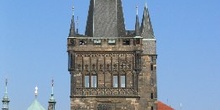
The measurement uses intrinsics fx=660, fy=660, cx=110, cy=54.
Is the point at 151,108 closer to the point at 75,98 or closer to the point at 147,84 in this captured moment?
the point at 147,84

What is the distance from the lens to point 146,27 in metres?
62.2

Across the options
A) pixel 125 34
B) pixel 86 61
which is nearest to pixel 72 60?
pixel 86 61

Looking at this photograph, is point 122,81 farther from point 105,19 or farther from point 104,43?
point 105,19

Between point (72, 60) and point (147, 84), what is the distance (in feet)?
25.7

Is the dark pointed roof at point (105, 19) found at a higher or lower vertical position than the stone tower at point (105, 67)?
higher

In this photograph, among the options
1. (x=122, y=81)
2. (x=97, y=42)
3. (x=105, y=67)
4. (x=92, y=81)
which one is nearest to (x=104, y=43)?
(x=97, y=42)

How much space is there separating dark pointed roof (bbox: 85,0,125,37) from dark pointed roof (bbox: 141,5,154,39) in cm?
347

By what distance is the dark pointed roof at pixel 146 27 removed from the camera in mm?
61875

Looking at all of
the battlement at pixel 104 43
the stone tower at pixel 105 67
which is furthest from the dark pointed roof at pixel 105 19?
the battlement at pixel 104 43

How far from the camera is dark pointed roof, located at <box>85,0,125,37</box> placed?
2286 inches

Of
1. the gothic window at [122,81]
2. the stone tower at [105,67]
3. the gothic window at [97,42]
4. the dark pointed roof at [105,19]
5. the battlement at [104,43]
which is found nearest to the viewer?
the stone tower at [105,67]

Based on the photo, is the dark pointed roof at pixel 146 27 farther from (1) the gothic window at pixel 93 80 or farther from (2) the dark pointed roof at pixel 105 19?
(1) the gothic window at pixel 93 80

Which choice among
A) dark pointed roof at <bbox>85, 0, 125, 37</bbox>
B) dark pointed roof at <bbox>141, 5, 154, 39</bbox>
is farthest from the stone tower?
dark pointed roof at <bbox>141, 5, 154, 39</bbox>

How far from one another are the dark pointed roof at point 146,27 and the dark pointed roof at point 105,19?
11.4 ft
